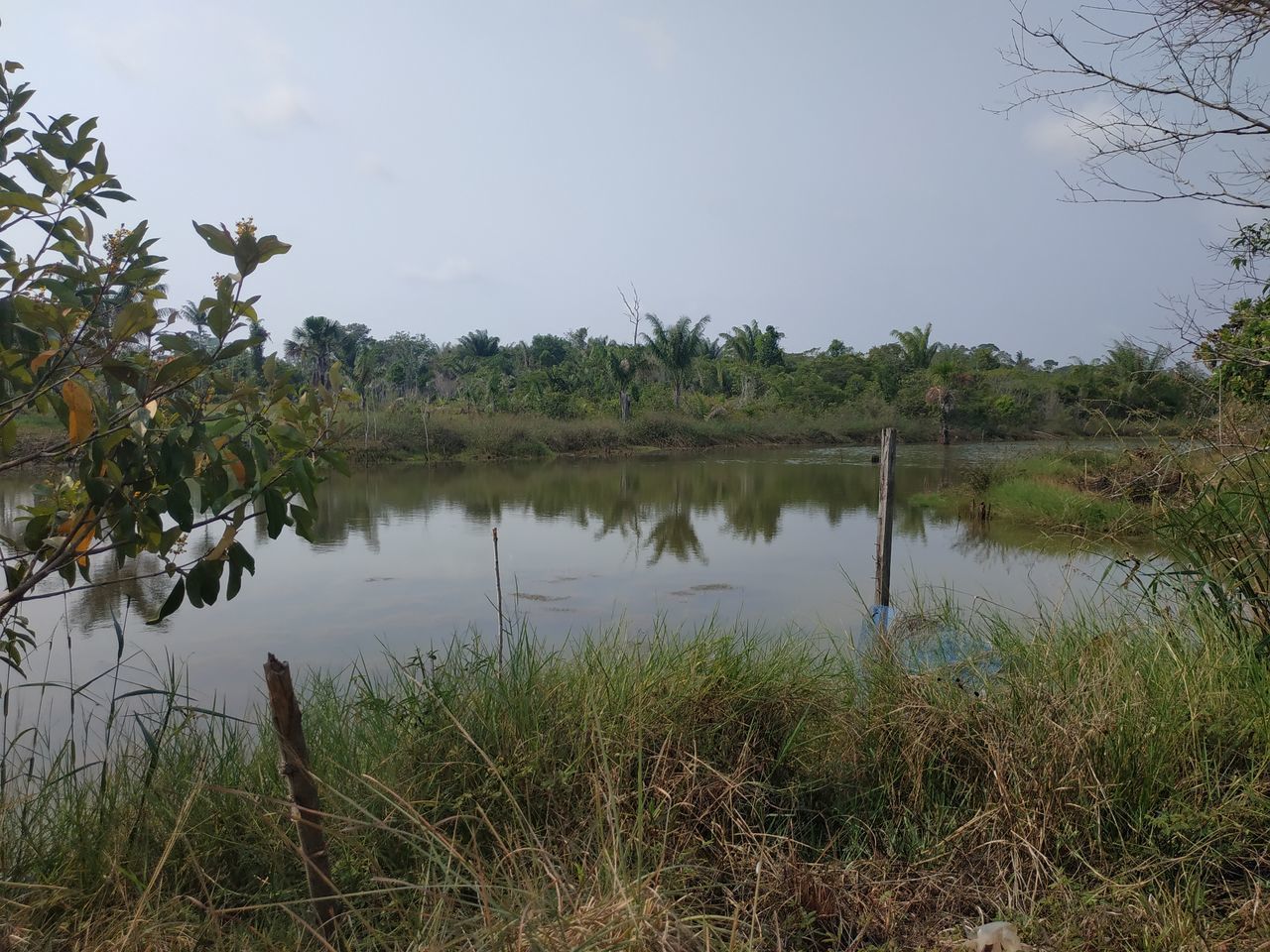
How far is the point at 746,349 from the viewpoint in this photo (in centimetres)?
4178

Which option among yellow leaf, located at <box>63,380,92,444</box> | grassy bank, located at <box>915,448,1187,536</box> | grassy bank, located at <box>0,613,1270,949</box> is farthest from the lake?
yellow leaf, located at <box>63,380,92,444</box>

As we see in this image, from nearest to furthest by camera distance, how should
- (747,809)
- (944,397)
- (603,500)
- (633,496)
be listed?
(747,809) < (603,500) < (633,496) < (944,397)

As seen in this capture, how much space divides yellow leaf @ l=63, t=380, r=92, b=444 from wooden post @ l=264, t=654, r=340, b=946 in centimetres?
47

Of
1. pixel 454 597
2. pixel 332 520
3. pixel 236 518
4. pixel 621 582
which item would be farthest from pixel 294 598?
pixel 236 518

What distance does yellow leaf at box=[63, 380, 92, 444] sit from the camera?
1371 millimetres

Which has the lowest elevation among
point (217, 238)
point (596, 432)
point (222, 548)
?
point (596, 432)

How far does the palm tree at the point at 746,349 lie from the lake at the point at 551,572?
20340 mm

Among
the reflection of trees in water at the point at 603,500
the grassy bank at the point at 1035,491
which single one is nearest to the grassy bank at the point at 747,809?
the reflection of trees in water at the point at 603,500

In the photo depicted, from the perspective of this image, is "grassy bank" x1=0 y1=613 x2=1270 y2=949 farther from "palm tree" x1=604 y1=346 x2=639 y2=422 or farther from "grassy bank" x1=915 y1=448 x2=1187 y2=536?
"palm tree" x1=604 y1=346 x2=639 y2=422

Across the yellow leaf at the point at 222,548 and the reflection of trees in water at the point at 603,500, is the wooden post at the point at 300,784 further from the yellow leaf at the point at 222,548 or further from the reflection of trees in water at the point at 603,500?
the reflection of trees in water at the point at 603,500

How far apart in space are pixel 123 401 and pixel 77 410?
319 mm

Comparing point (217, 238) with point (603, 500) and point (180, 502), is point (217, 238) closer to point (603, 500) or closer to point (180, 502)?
point (180, 502)

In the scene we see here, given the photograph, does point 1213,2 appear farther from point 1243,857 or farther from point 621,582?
point 621,582

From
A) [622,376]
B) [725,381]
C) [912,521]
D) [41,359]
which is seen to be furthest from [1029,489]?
[725,381]
